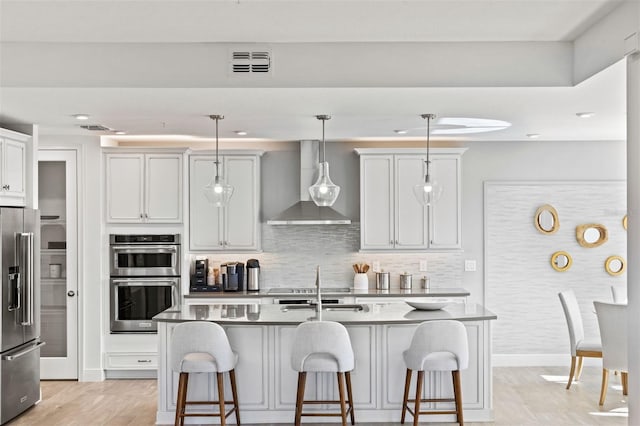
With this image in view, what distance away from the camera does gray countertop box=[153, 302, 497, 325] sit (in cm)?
503

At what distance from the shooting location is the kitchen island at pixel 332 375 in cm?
519

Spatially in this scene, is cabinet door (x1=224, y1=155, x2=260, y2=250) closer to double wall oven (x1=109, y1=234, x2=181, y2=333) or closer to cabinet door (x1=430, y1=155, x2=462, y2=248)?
double wall oven (x1=109, y1=234, x2=181, y2=333)

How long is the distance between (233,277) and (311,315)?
79.6 inches

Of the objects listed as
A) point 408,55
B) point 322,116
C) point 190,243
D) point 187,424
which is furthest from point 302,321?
point 190,243

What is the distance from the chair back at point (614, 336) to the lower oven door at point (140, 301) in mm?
4061

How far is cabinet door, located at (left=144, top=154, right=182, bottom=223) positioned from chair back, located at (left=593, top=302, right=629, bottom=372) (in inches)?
164

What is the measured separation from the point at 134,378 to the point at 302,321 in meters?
2.80

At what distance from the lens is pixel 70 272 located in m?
6.90

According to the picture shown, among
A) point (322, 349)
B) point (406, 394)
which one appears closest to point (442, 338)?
point (406, 394)

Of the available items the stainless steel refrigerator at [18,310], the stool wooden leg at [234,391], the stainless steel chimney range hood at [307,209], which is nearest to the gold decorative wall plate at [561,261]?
the stainless steel chimney range hood at [307,209]

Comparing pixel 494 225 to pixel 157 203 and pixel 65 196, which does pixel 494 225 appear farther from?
pixel 65 196

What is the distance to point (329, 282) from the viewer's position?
753 cm

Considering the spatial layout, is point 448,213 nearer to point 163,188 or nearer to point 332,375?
point 332,375

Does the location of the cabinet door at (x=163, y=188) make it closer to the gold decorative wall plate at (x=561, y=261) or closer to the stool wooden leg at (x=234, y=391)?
the stool wooden leg at (x=234, y=391)
